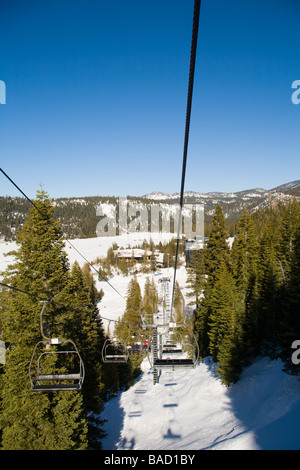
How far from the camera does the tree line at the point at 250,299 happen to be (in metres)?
19.8

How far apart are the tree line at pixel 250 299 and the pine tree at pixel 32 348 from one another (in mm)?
13650

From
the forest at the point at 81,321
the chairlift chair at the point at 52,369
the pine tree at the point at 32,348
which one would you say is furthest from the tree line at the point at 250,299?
the pine tree at the point at 32,348

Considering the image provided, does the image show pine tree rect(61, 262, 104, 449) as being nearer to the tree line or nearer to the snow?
the snow

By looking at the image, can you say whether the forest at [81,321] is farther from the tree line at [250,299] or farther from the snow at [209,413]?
the snow at [209,413]

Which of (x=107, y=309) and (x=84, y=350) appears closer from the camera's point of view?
(x=84, y=350)

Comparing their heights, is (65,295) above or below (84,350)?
above

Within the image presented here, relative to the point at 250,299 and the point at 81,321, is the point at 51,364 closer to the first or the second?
the point at 81,321

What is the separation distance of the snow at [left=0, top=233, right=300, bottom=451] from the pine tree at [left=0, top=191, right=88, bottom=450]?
812 centimetres

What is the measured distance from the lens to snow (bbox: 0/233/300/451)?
14180 mm

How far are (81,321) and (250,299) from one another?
54.1 feet
